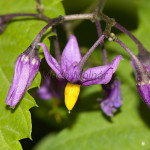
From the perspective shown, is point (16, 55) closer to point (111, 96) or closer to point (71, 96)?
point (71, 96)

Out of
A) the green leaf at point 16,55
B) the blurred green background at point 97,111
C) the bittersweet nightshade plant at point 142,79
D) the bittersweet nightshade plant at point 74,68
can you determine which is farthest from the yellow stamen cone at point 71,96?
the blurred green background at point 97,111

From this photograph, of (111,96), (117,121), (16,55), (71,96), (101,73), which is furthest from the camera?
(117,121)

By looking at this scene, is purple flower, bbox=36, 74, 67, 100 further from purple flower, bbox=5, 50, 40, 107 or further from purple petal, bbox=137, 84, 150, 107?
purple petal, bbox=137, 84, 150, 107

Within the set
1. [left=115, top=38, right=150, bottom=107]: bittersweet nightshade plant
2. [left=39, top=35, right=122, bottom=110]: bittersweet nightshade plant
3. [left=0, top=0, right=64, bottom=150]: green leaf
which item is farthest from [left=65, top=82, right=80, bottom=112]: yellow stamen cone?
[left=115, top=38, right=150, bottom=107]: bittersweet nightshade plant

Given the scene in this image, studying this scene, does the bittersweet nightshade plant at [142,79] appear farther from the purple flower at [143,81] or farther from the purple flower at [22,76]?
the purple flower at [22,76]

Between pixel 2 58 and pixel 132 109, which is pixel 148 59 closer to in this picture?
pixel 132 109

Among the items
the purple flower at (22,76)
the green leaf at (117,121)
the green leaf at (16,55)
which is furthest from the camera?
the green leaf at (117,121)

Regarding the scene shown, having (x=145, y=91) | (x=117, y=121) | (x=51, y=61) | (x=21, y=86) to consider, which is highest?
(x=51, y=61)

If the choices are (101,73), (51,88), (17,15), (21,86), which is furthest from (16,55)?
(101,73)
